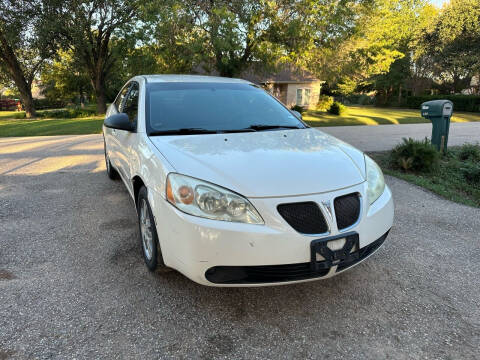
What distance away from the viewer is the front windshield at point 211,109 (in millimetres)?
3204

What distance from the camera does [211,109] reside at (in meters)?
3.44

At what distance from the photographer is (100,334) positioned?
2.21 metres

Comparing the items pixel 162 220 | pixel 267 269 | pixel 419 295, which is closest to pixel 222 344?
pixel 267 269

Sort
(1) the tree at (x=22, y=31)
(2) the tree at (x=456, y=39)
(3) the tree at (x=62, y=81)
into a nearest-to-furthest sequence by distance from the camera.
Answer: (1) the tree at (x=22, y=31) < (2) the tree at (x=456, y=39) < (3) the tree at (x=62, y=81)

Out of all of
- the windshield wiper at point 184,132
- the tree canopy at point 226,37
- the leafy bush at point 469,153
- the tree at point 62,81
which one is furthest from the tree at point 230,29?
the tree at point 62,81

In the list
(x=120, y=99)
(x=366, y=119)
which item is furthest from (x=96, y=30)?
(x=120, y=99)

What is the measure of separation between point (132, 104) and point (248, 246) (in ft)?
8.38

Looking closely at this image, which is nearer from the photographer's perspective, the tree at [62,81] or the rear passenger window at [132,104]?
the rear passenger window at [132,104]

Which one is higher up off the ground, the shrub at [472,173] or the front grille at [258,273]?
the front grille at [258,273]

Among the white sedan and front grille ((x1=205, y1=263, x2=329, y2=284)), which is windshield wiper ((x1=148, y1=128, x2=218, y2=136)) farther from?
front grille ((x1=205, y1=263, x2=329, y2=284))

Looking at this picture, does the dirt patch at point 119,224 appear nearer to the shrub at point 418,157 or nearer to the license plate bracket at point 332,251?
the license plate bracket at point 332,251

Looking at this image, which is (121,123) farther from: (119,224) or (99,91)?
(99,91)

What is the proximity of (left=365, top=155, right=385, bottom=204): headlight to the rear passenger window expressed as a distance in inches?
86.9

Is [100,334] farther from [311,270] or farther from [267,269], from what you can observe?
[311,270]
